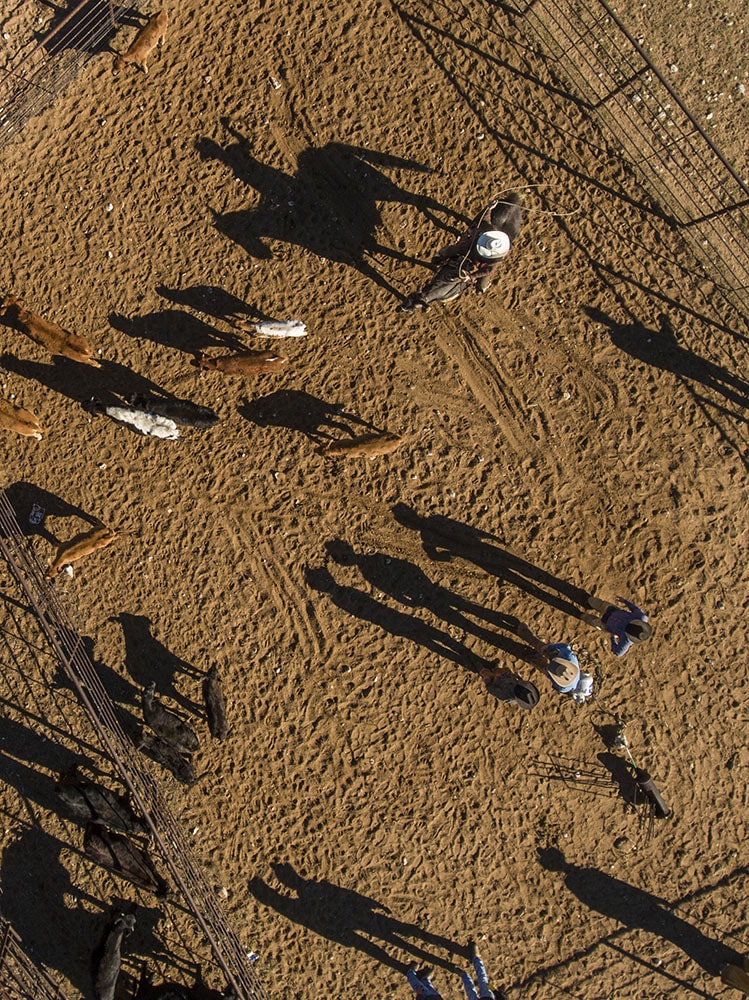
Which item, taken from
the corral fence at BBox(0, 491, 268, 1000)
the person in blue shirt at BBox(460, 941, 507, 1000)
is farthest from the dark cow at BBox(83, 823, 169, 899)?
the person in blue shirt at BBox(460, 941, 507, 1000)

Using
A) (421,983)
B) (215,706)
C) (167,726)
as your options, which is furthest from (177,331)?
(421,983)

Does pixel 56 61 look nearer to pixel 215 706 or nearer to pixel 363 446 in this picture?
pixel 363 446

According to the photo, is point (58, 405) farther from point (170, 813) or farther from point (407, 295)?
point (170, 813)

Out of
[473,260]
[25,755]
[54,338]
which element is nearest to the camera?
[473,260]

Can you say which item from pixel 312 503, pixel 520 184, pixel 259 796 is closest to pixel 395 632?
pixel 312 503

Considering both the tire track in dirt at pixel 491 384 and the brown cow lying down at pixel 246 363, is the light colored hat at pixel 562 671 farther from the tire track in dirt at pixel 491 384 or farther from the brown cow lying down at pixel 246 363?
the brown cow lying down at pixel 246 363

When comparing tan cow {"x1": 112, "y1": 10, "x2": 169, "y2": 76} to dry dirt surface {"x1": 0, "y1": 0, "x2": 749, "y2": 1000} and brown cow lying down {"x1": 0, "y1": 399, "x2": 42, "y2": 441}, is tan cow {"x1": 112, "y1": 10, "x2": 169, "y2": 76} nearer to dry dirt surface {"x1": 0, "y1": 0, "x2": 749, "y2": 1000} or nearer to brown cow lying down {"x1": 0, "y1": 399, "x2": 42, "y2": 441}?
Answer: dry dirt surface {"x1": 0, "y1": 0, "x2": 749, "y2": 1000}
